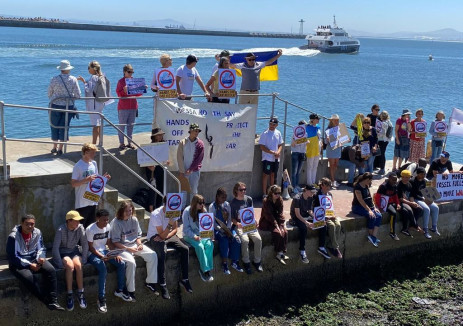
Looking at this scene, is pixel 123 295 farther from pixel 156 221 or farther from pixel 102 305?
pixel 156 221

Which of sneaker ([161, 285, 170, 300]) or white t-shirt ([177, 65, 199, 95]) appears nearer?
sneaker ([161, 285, 170, 300])

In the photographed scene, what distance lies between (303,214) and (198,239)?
8.13ft

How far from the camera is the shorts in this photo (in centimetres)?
1324

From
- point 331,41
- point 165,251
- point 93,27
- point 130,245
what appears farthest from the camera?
point 93,27

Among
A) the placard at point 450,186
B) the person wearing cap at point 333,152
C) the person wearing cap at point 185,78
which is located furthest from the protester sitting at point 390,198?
the person wearing cap at point 185,78

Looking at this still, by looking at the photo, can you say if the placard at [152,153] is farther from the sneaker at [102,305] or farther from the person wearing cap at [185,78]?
the sneaker at [102,305]

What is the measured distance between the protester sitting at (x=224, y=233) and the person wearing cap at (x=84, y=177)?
78.1 inches

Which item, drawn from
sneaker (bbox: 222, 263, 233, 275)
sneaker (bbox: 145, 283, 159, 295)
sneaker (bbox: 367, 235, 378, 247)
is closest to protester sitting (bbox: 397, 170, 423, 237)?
sneaker (bbox: 367, 235, 378, 247)

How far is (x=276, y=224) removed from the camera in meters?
11.0

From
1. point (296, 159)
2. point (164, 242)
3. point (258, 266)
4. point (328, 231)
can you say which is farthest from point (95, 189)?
point (296, 159)

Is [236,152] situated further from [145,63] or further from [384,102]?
[145,63]

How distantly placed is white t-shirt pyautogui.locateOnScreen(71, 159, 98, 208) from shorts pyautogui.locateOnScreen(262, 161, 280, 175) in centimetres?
462

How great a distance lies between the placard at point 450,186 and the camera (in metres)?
14.0

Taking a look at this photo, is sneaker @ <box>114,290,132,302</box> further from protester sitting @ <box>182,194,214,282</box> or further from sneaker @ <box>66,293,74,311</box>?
protester sitting @ <box>182,194,214,282</box>
